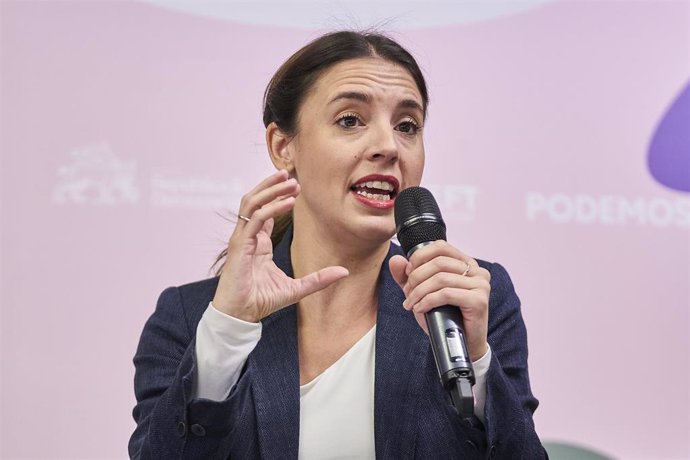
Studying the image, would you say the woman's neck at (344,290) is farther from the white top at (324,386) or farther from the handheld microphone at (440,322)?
the handheld microphone at (440,322)

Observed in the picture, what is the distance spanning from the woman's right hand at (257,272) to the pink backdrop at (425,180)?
3.72ft

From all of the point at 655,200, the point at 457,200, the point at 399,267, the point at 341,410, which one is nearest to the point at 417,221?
the point at 399,267

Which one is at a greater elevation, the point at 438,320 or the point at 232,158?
the point at 232,158

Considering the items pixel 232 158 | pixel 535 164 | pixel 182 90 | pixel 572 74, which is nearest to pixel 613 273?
pixel 535 164

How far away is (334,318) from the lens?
1702mm

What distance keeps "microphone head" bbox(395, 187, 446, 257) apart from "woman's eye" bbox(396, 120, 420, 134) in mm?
370

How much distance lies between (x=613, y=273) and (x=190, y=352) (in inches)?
67.4

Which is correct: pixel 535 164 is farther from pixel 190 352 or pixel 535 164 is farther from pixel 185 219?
pixel 190 352

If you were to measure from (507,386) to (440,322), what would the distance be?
242 millimetres

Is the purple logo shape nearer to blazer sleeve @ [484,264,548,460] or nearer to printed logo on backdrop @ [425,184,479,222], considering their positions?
printed logo on backdrop @ [425,184,479,222]

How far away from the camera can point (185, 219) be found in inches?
101

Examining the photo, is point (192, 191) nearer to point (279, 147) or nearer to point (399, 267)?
point (279, 147)

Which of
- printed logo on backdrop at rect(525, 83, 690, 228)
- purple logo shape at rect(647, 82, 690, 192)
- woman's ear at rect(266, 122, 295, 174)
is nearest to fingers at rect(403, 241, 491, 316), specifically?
woman's ear at rect(266, 122, 295, 174)

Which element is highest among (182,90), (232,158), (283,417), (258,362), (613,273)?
(182,90)
